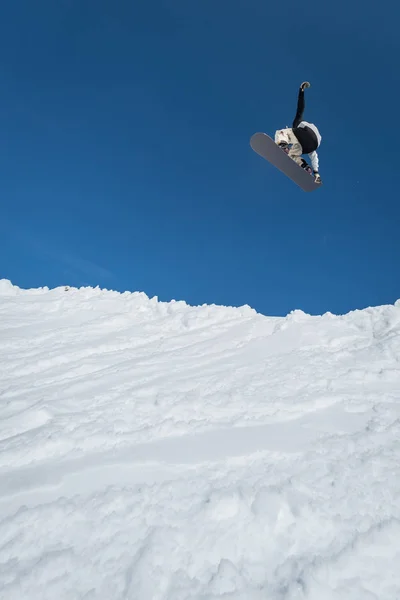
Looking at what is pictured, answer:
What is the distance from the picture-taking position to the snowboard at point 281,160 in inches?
371

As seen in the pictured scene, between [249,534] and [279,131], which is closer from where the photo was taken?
[249,534]

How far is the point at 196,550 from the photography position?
308 centimetres

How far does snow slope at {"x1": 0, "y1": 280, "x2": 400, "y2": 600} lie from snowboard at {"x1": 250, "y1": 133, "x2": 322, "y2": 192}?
4.38 meters

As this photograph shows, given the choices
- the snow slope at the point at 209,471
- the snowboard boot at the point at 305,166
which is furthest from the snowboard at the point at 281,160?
the snow slope at the point at 209,471

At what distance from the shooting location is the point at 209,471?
3953 millimetres

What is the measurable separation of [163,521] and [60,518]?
102 cm

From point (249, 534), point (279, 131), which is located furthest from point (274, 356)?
point (279, 131)

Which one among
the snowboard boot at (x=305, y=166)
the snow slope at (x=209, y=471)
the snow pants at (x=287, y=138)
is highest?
the snow pants at (x=287, y=138)

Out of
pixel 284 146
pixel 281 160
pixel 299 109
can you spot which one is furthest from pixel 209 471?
pixel 281 160

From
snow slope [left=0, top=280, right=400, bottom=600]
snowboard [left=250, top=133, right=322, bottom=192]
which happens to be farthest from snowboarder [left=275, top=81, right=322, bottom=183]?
snow slope [left=0, top=280, right=400, bottom=600]

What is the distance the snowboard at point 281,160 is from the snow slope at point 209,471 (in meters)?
4.38

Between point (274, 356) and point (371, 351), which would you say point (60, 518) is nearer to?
point (274, 356)

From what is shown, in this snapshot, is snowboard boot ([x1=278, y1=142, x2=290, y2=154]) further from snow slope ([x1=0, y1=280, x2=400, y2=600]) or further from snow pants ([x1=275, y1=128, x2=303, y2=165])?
snow slope ([x1=0, y1=280, x2=400, y2=600])

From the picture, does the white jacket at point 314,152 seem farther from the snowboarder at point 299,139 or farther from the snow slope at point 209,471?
the snow slope at point 209,471
